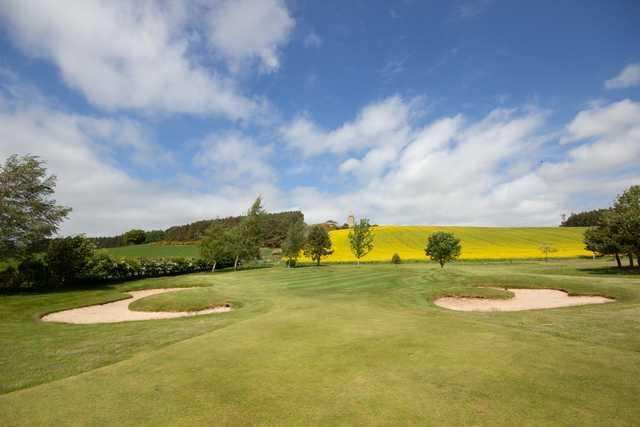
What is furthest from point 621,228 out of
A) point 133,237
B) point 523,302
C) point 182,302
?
point 133,237

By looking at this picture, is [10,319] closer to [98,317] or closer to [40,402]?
[98,317]

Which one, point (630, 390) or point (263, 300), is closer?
point (630, 390)

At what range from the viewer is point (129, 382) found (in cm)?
693

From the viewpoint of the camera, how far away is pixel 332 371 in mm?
7117

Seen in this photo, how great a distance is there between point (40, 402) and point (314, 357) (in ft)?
18.9

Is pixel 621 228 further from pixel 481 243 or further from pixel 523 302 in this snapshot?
pixel 481 243

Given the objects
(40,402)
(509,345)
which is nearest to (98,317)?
(40,402)

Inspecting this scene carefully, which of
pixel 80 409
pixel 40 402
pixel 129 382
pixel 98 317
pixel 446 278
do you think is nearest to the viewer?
pixel 80 409

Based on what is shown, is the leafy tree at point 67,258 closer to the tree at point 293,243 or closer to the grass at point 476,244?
the grass at point 476,244

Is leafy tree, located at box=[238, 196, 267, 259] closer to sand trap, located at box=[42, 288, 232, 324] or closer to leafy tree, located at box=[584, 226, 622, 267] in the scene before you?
sand trap, located at box=[42, 288, 232, 324]

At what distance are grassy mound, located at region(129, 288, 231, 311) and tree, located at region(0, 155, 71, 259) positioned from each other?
15.6m

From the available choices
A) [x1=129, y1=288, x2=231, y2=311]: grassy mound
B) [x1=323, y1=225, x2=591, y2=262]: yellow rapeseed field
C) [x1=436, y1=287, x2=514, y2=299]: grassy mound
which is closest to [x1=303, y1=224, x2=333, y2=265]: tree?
[x1=323, y1=225, x2=591, y2=262]: yellow rapeseed field

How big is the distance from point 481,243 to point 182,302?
7131cm

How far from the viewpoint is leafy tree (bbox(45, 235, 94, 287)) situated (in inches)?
1218
